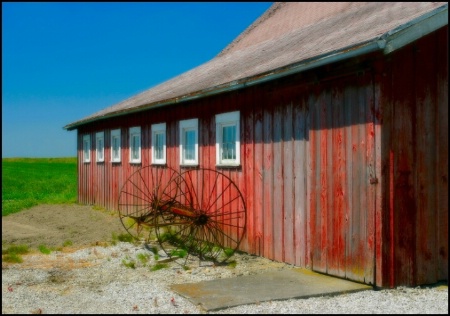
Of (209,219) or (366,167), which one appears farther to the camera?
(209,219)

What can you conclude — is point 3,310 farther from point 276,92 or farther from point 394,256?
point 276,92

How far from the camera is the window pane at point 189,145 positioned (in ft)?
40.2

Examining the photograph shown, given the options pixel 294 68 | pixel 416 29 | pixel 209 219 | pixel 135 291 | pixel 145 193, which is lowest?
pixel 135 291

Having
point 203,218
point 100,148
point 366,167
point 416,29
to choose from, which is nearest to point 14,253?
point 203,218

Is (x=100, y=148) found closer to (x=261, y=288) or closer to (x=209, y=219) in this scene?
(x=209, y=219)

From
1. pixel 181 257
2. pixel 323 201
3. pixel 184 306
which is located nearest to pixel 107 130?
pixel 181 257

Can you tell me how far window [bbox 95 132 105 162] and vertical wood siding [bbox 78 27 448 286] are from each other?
35.2 ft

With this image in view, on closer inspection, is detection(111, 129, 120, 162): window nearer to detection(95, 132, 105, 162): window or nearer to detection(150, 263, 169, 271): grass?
detection(95, 132, 105, 162): window

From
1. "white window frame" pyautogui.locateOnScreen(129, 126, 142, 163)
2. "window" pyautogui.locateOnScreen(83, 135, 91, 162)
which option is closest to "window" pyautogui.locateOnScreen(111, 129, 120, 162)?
"white window frame" pyautogui.locateOnScreen(129, 126, 142, 163)

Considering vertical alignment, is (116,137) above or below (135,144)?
above

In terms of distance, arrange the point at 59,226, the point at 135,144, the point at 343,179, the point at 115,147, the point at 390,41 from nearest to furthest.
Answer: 1. the point at 390,41
2. the point at 343,179
3. the point at 59,226
4. the point at 135,144
5. the point at 115,147

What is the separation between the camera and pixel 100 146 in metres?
19.4

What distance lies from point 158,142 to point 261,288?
7.85 m

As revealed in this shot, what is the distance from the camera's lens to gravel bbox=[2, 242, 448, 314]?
616 centimetres
